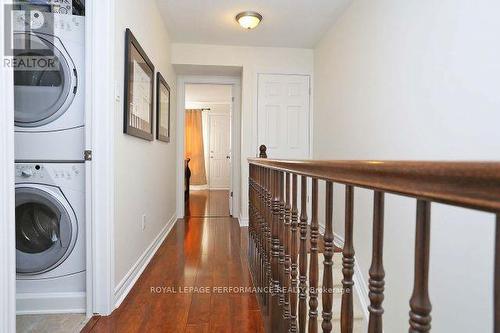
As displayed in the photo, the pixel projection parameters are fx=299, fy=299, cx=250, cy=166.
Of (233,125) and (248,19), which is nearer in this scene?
(248,19)

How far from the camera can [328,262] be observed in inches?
32.6

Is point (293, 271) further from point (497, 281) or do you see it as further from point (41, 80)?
point (41, 80)

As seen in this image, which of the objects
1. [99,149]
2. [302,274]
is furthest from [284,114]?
[302,274]

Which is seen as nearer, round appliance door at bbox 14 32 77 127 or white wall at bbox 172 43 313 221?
round appliance door at bbox 14 32 77 127

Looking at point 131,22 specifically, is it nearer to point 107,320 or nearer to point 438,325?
point 107,320

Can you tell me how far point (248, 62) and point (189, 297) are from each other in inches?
124

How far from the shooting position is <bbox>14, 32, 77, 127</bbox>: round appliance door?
5.49 ft

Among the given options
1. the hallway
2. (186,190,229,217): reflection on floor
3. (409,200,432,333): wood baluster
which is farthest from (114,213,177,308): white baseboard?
(409,200,432,333): wood baluster

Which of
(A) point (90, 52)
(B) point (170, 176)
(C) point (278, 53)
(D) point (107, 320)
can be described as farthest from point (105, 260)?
(C) point (278, 53)

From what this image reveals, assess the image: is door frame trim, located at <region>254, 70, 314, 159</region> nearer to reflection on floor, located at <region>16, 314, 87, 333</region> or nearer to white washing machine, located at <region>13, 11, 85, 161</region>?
white washing machine, located at <region>13, 11, 85, 161</region>

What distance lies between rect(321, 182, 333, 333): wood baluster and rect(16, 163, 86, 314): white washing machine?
4.93 feet

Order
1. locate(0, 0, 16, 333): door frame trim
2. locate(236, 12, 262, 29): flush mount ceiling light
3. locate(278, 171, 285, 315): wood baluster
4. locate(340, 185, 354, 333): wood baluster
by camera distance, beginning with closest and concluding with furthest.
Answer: locate(340, 185, 354, 333): wood baluster < locate(0, 0, 16, 333): door frame trim < locate(278, 171, 285, 315): wood baluster < locate(236, 12, 262, 29): flush mount ceiling light

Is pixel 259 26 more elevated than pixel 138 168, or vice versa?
pixel 259 26

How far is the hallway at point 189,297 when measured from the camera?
169 cm
